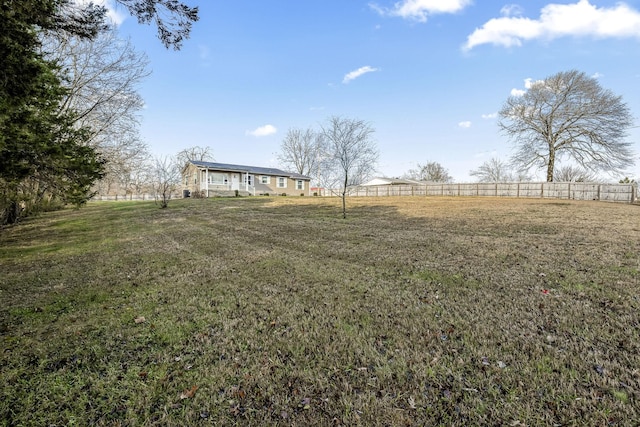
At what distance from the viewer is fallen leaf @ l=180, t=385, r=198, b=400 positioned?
94.9 inches

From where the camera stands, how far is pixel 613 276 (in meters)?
5.00

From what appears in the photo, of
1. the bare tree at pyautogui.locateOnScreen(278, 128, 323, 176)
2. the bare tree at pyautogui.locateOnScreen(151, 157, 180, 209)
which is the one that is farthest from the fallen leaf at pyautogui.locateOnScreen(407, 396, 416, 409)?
the bare tree at pyautogui.locateOnScreen(278, 128, 323, 176)

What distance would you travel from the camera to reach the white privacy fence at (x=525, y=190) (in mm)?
20219

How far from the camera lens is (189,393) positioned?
8.05ft

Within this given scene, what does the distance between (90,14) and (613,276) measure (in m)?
10.5

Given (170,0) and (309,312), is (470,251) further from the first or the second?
(170,0)

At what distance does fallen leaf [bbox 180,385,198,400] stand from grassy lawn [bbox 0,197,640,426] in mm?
13

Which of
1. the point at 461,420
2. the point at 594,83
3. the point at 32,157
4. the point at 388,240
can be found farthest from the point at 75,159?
the point at 594,83

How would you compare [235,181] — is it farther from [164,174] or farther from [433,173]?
[433,173]

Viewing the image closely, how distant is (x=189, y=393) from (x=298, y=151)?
5231cm

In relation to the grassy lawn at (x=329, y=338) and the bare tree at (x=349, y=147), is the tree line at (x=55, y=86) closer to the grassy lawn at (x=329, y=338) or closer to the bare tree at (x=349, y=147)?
the grassy lawn at (x=329, y=338)

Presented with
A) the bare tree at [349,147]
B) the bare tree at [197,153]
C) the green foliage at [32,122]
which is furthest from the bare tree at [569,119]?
the bare tree at [197,153]

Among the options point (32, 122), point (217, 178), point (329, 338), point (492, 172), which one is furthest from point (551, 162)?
point (32, 122)

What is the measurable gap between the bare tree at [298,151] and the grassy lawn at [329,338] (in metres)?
46.2
